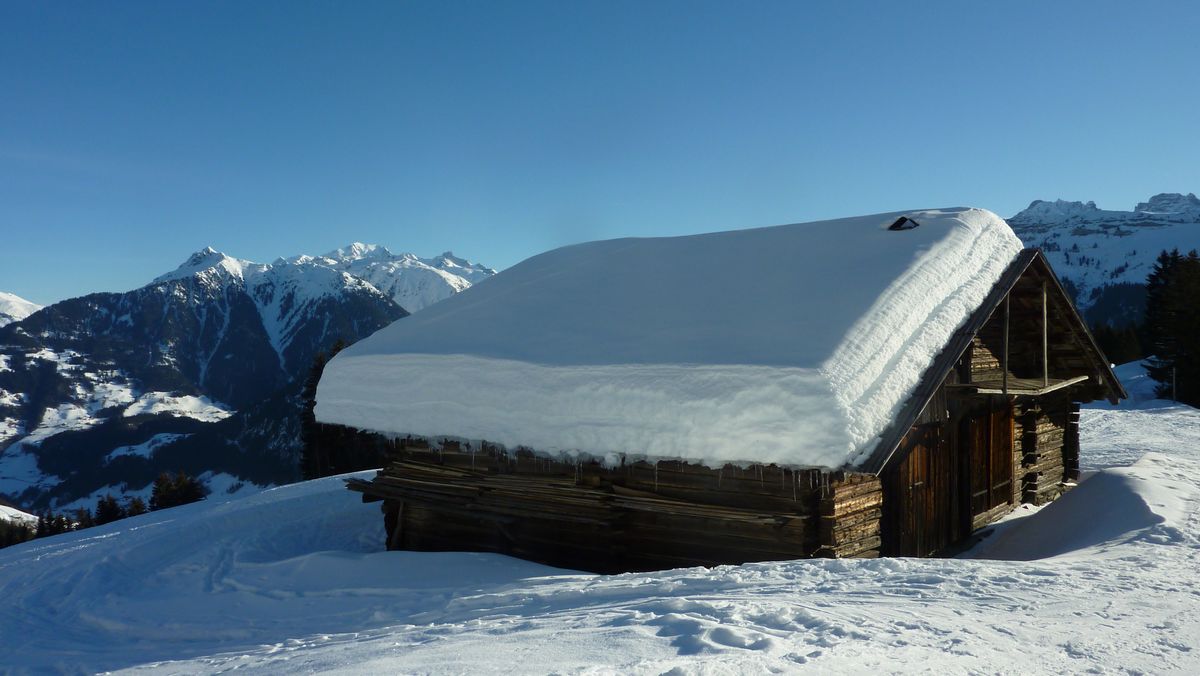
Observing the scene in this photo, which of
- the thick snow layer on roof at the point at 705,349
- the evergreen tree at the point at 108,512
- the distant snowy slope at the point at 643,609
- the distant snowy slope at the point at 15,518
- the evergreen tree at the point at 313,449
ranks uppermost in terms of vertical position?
the thick snow layer on roof at the point at 705,349

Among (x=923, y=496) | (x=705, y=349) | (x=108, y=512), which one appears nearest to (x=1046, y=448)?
(x=923, y=496)

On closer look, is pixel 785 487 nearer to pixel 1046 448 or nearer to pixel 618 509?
pixel 618 509

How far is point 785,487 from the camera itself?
27.2 feet

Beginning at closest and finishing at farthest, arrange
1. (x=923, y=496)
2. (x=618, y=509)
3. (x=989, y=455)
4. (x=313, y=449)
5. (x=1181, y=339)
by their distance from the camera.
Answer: (x=618, y=509), (x=923, y=496), (x=989, y=455), (x=1181, y=339), (x=313, y=449)

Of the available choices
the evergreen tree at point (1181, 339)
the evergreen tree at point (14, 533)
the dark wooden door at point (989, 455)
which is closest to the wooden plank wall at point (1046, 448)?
the dark wooden door at point (989, 455)

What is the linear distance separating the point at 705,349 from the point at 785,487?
6.16 feet

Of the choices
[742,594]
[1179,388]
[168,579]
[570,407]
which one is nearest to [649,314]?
[570,407]

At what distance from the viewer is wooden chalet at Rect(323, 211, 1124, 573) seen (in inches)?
331

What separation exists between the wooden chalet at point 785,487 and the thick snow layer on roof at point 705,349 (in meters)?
0.35

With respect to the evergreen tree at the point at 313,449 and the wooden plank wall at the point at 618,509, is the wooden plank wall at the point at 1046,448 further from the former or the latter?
the evergreen tree at the point at 313,449

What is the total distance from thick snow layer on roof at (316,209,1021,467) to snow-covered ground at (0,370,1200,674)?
157 cm

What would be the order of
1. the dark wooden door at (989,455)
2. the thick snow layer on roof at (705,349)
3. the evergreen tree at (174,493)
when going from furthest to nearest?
1. the evergreen tree at (174,493)
2. the dark wooden door at (989,455)
3. the thick snow layer on roof at (705,349)

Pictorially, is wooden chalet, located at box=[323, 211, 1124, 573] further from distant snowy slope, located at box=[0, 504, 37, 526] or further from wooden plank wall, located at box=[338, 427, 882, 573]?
distant snowy slope, located at box=[0, 504, 37, 526]

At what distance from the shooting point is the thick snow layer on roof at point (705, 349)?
7.86m
